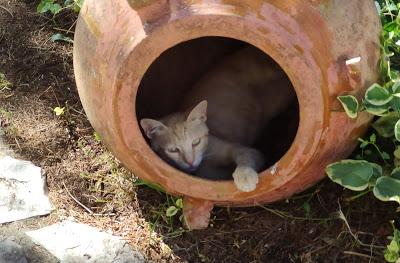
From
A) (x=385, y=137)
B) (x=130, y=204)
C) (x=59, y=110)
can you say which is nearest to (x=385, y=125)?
(x=385, y=137)

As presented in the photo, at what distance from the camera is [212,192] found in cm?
215

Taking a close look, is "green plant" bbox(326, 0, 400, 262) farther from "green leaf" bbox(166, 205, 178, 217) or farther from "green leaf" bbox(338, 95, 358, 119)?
"green leaf" bbox(166, 205, 178, 217)

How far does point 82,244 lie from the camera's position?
2441mm

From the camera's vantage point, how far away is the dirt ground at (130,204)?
7.61ft

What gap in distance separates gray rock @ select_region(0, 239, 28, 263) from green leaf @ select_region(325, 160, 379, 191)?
116 cm

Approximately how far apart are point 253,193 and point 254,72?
0.60m

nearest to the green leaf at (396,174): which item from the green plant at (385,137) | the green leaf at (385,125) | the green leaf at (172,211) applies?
the green plant at (385,137)

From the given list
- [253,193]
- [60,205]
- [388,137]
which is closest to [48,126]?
[60,205]

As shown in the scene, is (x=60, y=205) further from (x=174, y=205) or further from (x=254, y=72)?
(x=254, y=72)

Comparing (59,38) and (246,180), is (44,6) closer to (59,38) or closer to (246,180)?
(59,38)

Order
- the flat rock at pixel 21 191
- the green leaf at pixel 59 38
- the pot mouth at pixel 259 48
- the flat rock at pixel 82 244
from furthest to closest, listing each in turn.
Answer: the green leaf at pixel 59 38 < the flat rock at pixel 21 191 < the flat rock at pixel 82 244 < the pot mouth at pixel 259 48

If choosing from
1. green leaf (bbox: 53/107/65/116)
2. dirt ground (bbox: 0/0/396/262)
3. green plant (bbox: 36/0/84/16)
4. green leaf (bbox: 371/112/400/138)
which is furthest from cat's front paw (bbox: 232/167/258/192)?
green plant (bbox: 36/0/84/16)

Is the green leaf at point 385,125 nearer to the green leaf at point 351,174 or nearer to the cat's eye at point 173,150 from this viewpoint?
the green leaf at point 351,174

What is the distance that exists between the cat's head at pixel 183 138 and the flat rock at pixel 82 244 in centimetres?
38
